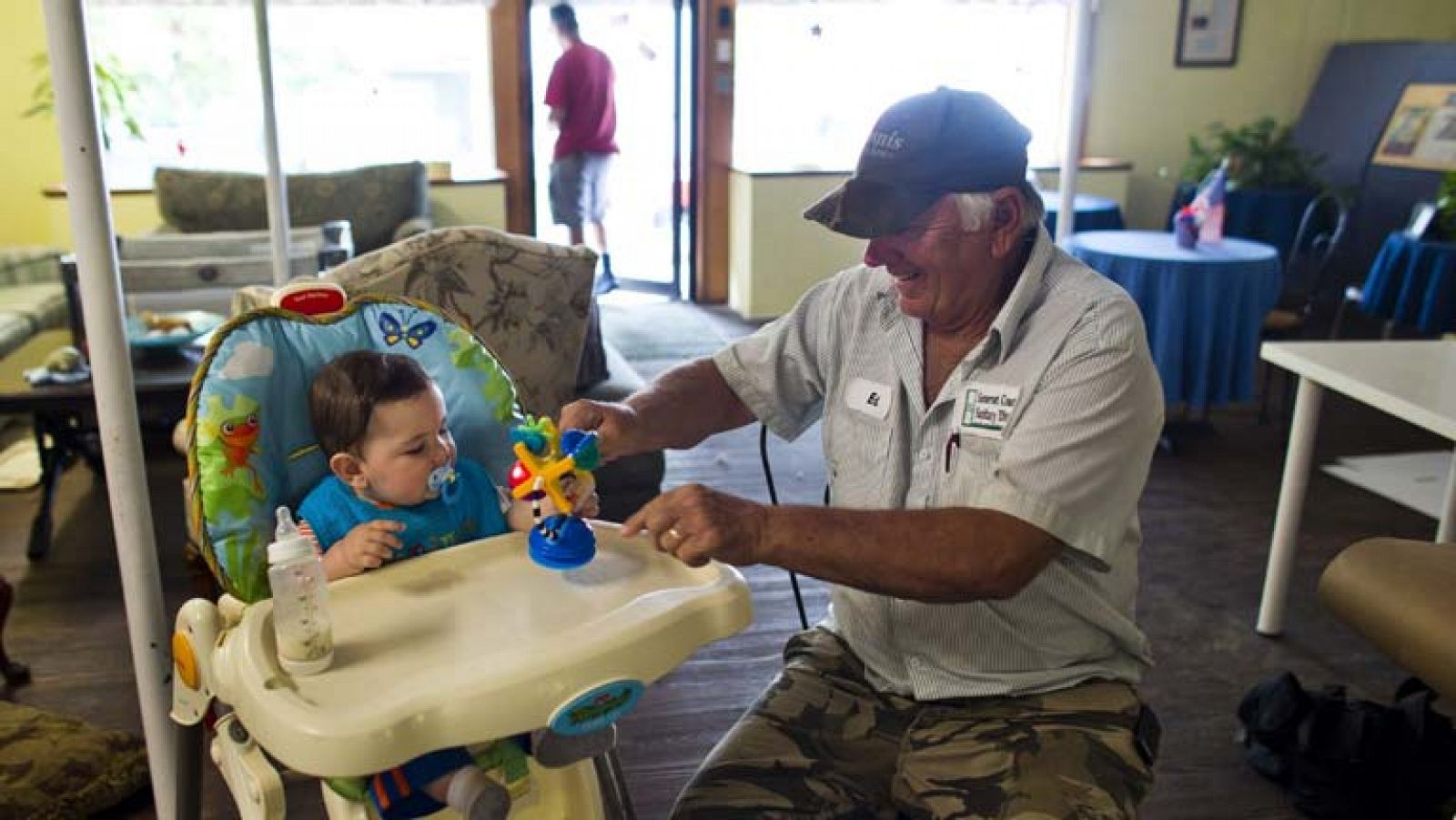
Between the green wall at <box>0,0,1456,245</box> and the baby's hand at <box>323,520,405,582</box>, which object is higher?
the green wall at <box>0,0,1456,245</box>

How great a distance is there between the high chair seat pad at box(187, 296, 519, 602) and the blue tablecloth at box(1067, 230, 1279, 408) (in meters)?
2.97

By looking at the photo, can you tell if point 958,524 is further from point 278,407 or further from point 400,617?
point 278,407

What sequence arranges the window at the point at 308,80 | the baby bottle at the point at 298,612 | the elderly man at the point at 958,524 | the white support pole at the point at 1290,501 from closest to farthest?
the baby bottle at the point at 298,612, the elderly man at the point at 958,524, the white support pole at the point at 1290,501, the window at the point at 308,80

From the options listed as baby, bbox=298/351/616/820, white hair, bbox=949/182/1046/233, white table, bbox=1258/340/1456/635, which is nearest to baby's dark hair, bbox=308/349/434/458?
baby, bbox=298/351/616/820

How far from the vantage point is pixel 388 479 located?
148cm

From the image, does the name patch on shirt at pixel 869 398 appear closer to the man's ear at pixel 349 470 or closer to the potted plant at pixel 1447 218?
the man's ear at pixel 349 470

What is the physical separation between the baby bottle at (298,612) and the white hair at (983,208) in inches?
34.9

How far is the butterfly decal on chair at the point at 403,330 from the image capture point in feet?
5.26

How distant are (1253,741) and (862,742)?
1222 millimetres

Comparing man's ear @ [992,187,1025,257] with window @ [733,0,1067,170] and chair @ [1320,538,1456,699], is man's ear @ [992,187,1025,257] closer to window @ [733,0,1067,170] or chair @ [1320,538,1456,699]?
chair @ [1320,538,1456,699]

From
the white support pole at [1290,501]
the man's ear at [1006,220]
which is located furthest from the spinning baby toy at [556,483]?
the white support pole at [1290,501]

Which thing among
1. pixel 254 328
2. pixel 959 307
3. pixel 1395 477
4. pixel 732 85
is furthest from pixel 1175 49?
pixel 254 328

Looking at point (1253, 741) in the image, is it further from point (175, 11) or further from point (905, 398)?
point (175, 11)

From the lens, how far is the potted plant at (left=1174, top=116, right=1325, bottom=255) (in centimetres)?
570
